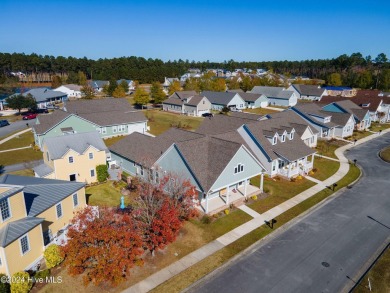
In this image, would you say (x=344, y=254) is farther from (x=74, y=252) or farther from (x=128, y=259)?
(x=74, y=252)

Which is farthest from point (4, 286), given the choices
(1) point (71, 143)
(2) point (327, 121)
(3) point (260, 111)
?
(3) point (260, 111)

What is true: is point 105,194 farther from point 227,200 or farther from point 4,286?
point 4,286

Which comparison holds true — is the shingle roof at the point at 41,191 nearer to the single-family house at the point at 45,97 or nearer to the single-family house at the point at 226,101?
the single-family house at the point at 226,101

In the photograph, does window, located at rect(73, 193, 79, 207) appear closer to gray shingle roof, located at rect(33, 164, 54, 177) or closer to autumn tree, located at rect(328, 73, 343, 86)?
gray shingle roof, located at rect(33, 164, 54, 177)

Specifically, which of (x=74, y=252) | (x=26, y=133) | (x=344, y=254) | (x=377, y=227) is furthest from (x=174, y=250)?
(x=26, y=133)

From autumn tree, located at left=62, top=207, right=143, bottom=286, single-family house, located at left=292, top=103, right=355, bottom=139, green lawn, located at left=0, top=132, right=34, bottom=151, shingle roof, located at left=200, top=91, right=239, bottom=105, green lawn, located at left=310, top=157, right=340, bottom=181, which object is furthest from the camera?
shingle roof, located at left=200, top=91, right=239, bottom=105

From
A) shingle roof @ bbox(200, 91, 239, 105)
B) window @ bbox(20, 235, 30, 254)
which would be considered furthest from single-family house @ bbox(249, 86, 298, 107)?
window @ bbox(20, 235, 30, 254)

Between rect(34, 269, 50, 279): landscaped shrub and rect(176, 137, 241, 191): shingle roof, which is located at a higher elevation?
rect(176, 137, 241, 191): shingle roof
